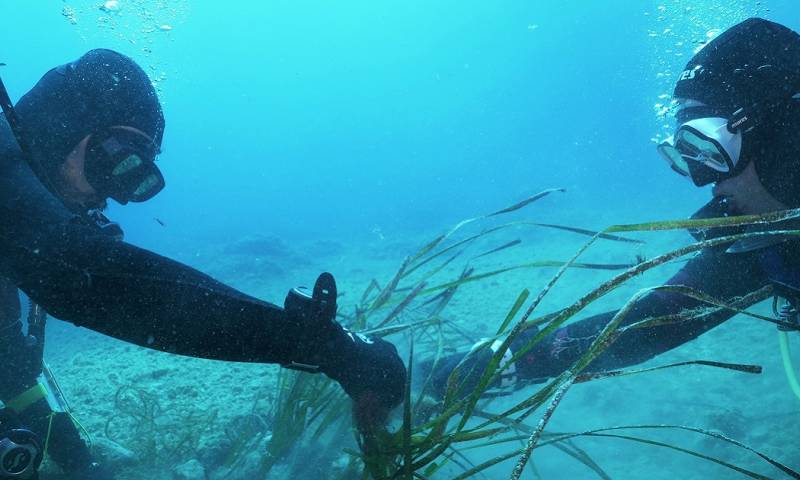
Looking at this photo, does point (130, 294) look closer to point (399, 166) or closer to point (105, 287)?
point (105, 287)

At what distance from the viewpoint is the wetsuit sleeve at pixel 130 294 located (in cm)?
117

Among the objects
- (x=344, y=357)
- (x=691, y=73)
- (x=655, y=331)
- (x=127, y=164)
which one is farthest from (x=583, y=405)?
(x=127, y=164)

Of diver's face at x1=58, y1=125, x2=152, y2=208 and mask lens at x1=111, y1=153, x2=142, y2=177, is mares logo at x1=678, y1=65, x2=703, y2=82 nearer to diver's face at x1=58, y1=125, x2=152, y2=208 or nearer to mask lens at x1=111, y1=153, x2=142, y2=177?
mask lens at x1=111, y1=153, x2=142, y2=177

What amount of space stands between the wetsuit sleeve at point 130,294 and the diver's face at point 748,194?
2858 mm

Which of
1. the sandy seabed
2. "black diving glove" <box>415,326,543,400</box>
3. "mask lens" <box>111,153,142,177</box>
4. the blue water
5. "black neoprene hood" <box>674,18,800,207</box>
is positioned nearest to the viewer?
"black neoprene hood" <box>674,18,800,207</box>

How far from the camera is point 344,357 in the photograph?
1.49 m

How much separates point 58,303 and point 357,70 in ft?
522

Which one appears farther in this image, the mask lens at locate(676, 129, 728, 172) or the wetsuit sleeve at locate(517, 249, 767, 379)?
the wetsuit sleeve at locate(517, 249, 767, 379)

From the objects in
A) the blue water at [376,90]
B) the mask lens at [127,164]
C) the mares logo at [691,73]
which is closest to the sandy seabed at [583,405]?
the mask lens at [127,164]

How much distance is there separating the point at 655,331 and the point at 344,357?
2408 millimetres

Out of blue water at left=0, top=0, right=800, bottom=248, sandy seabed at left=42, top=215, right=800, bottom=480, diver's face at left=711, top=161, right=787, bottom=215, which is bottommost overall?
sandy seabed at left=42, top=215, right=800, bottom=480

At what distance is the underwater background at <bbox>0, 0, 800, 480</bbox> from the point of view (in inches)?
184

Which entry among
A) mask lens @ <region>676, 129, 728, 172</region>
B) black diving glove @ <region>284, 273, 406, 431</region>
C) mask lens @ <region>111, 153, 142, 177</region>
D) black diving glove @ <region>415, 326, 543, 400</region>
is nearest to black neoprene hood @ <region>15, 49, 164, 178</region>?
mask lens @ <region>111, 153, 142, 177</region>

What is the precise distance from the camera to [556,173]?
59.3m
